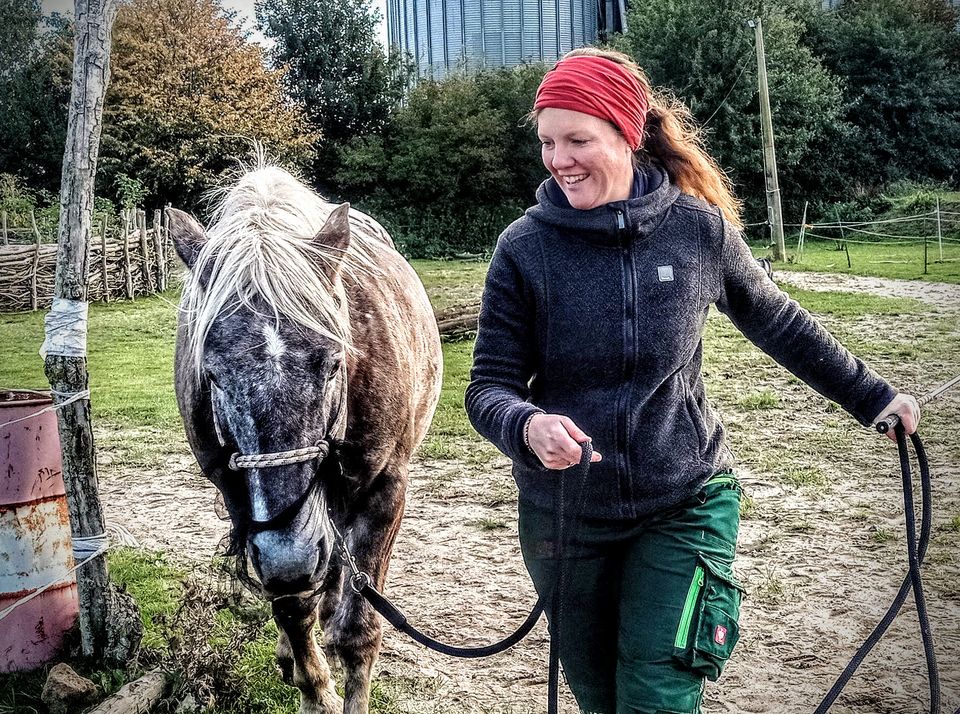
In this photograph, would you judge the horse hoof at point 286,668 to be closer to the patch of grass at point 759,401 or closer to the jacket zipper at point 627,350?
the jacket zipper at point 627,350

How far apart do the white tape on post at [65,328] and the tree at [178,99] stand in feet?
49.3

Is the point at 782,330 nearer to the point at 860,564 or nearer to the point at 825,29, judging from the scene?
the point at 860,564

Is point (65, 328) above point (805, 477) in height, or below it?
above

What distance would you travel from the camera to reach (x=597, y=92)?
185cm

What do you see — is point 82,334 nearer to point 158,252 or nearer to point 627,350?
point 627,350

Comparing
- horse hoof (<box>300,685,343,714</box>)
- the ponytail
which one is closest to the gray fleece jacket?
the ponytail

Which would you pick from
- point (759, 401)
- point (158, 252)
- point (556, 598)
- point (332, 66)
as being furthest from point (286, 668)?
point (332, 66)

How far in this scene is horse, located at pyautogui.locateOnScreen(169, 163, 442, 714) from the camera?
6.72ft

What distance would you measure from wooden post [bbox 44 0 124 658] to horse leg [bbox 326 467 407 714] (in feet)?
3.57

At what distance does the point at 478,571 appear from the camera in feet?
14.4

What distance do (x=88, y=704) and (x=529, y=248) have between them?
2.40 m

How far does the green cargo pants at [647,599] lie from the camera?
72.7 inches

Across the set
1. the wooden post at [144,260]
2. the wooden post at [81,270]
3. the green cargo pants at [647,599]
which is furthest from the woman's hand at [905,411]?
the wooden post at [144,260]

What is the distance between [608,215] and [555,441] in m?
0.58
